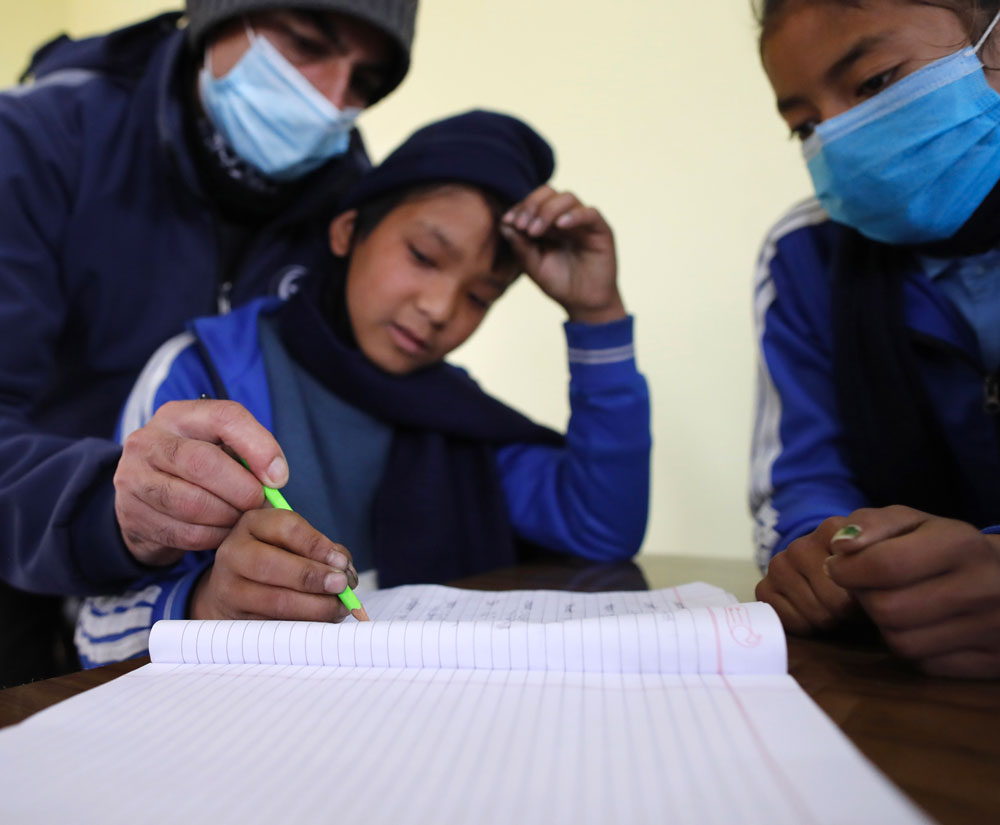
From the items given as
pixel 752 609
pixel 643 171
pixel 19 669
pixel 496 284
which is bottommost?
pixel 19 669

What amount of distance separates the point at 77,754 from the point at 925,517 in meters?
0.41

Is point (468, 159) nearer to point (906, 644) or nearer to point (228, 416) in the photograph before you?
point (228, 416)

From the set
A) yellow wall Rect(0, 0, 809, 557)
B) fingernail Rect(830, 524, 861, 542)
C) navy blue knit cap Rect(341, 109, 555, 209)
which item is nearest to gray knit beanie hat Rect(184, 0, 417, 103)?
navy blue knit cap Rect(341, 109, 555, 209)

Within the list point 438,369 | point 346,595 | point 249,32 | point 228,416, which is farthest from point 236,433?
point 249,32

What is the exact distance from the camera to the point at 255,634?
0.37 meters

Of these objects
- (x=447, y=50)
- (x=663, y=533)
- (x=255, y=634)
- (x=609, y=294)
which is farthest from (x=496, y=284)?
(x=447, y=50)

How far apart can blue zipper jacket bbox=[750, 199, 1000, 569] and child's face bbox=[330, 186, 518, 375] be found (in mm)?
349

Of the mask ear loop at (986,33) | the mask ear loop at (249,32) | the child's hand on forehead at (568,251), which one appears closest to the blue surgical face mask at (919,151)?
the mask ear loop at (986,33)

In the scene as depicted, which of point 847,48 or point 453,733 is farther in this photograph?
point 847,48

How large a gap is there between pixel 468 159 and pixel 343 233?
22 cm

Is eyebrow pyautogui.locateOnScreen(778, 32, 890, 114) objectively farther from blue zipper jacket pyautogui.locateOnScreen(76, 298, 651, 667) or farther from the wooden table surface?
the wooden table surface

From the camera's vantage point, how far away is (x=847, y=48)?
1.91ft

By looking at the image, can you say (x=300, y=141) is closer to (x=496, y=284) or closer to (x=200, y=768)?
(x=496, y=284)

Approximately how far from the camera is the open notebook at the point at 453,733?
0.22m
